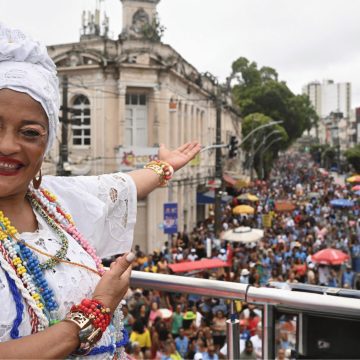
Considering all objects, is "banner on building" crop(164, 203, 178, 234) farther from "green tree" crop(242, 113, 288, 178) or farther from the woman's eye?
"green tree" crop(242, 113, 288, 178)

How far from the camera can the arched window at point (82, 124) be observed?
839 inches

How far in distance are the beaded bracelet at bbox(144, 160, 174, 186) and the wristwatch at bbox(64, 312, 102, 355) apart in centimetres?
102

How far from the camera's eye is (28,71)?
1601 mm

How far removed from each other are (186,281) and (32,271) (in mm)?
819

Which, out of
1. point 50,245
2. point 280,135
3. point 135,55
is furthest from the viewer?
point 280,135

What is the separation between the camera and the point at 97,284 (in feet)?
5.32

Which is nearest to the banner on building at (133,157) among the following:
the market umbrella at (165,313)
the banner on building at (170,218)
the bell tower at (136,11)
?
the banner on building at (170,218)

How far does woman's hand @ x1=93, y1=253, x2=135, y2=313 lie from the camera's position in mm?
1566

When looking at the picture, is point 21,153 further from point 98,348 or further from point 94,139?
point 94,139

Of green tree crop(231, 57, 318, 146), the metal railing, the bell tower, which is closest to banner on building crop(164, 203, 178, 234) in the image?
the bell tower

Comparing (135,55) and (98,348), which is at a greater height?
(135,55)

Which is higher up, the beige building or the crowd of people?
Answer: the beige building

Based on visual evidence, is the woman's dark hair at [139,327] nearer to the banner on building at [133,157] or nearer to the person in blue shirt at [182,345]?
the person in blue shirt at [182,345]

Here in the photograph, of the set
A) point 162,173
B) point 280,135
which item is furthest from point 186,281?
point 280,135
